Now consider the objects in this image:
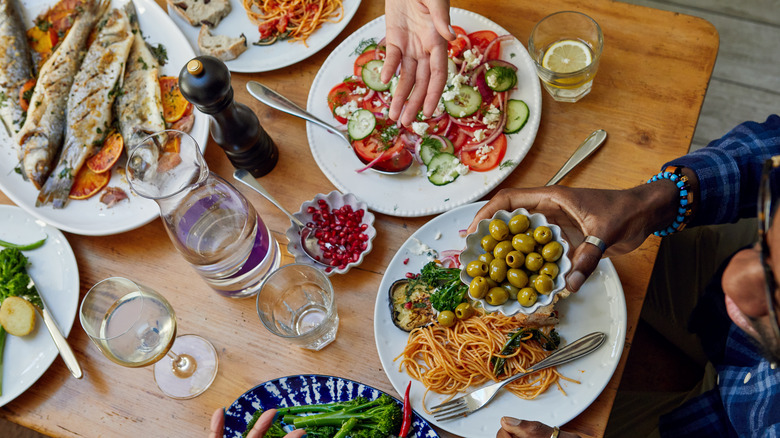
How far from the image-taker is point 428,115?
6.53 ft

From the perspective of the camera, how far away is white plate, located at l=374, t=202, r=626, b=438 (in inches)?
67.1

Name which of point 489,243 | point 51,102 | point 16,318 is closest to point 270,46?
point 51,102

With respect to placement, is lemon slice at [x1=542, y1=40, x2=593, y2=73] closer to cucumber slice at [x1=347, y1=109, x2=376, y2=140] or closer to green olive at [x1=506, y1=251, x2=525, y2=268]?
cucumber slice at [x1=347, y1=109, x2=376, y2=140]

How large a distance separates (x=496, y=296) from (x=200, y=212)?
1.02m

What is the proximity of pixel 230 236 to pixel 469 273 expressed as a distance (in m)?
0.81

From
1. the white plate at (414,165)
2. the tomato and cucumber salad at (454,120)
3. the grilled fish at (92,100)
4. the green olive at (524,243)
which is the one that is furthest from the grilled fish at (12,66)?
the green olive at (524,243)

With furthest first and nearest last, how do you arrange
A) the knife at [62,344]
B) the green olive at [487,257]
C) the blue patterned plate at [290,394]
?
the knife at [62,344] < the blue patterned plate at [290,394] < the green olive at [487,257]

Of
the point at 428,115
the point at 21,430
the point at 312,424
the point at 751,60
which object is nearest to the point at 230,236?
the point at 312,424

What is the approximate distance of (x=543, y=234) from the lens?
1.63 meters

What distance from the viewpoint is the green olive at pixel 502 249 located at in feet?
5.49

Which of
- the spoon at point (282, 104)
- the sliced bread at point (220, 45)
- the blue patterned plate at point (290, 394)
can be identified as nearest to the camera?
the blue patterned plate at point (290, 394)

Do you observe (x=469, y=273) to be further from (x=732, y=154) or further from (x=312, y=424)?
(x=732, y=154)

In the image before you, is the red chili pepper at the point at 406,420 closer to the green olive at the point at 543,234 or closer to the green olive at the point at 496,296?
the green olive at the point at 496,296

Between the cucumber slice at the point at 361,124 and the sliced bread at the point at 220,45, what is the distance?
0.58 metres
